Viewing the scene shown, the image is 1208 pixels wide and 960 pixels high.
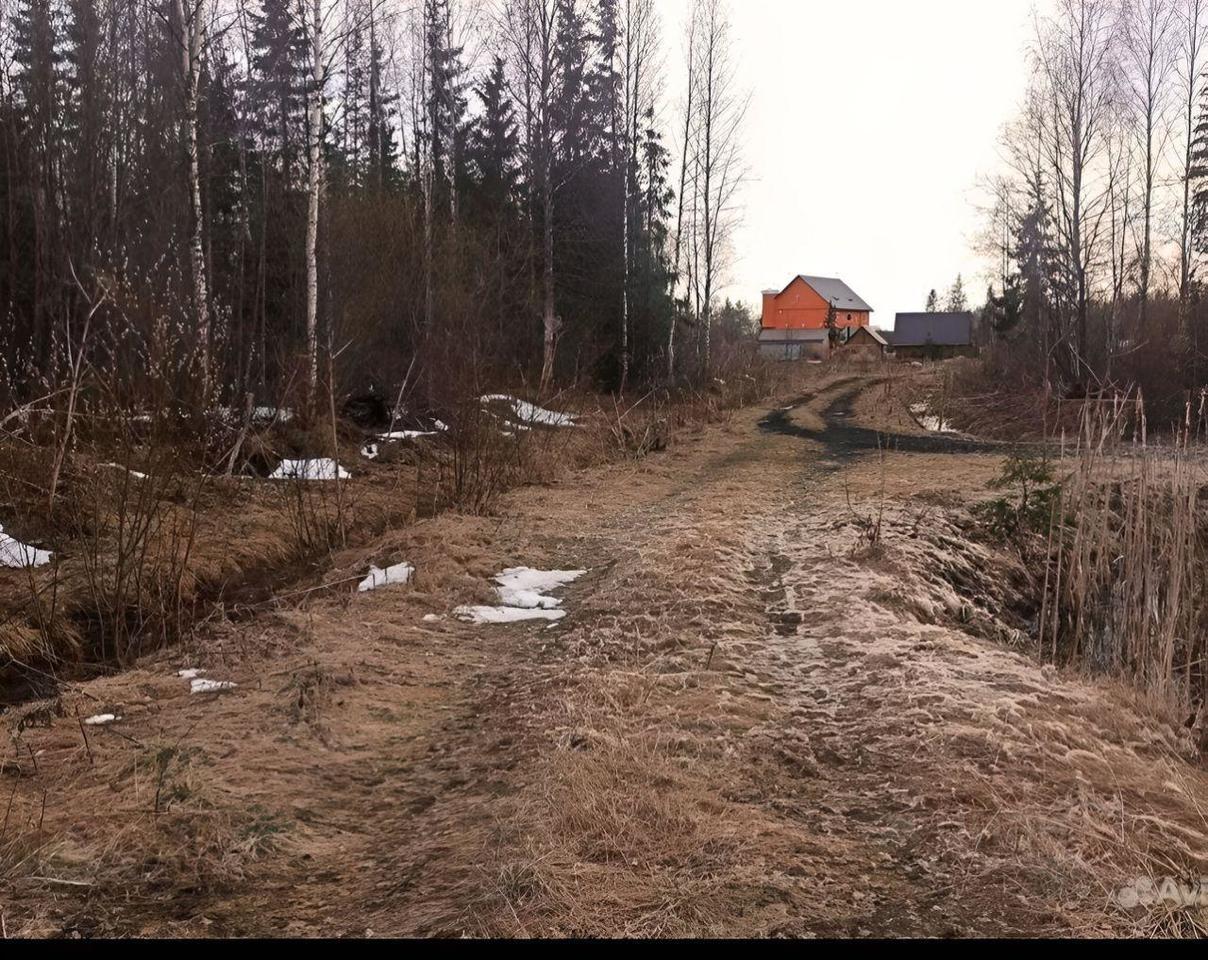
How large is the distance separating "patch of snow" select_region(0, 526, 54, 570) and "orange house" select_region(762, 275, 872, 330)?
69598 millimetres

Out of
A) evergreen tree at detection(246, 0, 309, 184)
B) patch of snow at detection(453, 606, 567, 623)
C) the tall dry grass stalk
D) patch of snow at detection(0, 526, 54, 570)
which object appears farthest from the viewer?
evergreen tree at detection(246, 0, 309, 184)

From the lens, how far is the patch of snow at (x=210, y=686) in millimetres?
4539

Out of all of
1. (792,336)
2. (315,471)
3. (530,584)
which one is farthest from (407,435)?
(792,336)

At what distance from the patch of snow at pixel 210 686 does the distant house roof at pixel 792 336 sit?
218 ft

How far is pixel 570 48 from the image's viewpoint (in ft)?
73.0

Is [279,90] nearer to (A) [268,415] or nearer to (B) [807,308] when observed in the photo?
(A) [268,415]

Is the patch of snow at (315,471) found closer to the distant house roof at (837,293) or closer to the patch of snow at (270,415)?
the patch of snow at (270,415)

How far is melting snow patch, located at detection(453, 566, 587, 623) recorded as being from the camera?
6016mm

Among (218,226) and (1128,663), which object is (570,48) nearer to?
(218,226)

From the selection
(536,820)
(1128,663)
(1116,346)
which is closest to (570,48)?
(1116,346)

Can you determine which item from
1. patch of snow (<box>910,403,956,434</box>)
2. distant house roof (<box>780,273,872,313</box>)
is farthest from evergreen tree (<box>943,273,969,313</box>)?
patch of snow (<box>910,403,956,434</box>)

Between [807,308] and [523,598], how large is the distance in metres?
71.3

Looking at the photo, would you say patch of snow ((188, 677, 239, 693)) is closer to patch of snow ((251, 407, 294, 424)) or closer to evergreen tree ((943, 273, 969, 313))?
patch of snow ((251, 407, 294, 424))

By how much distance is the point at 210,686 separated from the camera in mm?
4578
